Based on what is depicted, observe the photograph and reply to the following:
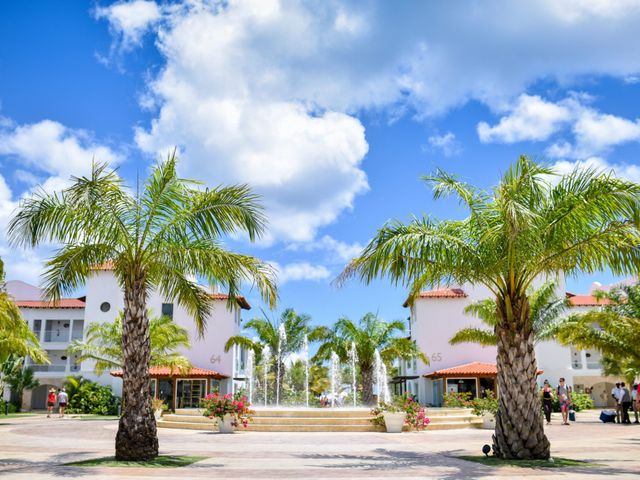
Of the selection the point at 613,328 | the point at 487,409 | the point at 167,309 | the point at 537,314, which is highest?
the point at 167,309

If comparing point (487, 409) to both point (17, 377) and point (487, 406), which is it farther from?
point (17, 377)

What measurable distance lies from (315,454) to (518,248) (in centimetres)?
632

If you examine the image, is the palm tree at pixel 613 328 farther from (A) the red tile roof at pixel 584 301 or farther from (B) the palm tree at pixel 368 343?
(A) the red tile roof at pixel 584 301

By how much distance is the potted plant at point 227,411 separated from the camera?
69.8 ft

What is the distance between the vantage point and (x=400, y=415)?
21.5m

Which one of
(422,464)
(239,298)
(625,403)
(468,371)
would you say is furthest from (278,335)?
(422,464)

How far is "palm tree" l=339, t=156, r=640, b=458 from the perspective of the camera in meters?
11.9

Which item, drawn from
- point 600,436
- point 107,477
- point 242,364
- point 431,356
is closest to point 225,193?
point 107,477

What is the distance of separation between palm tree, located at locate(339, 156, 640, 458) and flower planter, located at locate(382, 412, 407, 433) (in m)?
8.98

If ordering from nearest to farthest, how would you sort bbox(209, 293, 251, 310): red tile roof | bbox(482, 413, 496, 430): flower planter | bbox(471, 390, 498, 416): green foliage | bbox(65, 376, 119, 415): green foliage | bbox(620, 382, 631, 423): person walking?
bbox(471, 390, 498, 416): green foliage, bbox(482, 413, 496, 430): flower planter, bbox(620, 382, 631, 423): person walking, bbox(65, 376, 119, 415): green foliage, bbox(209, 293, 251, 310): red tile roof

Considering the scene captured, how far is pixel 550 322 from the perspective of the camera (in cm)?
3181

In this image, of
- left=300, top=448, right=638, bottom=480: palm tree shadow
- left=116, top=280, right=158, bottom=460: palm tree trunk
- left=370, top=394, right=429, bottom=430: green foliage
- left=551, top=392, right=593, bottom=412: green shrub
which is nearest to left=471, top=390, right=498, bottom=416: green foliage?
left=370, top=394, right=429, bottom=430: green foliage

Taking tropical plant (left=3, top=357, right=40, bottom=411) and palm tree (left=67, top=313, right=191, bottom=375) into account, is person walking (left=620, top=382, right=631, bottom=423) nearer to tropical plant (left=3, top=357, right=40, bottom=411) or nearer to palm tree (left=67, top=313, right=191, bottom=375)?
palm tree (left=67, top=313, right=191, bottom=375)

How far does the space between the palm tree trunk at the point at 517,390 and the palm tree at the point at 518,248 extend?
19 millimetres
